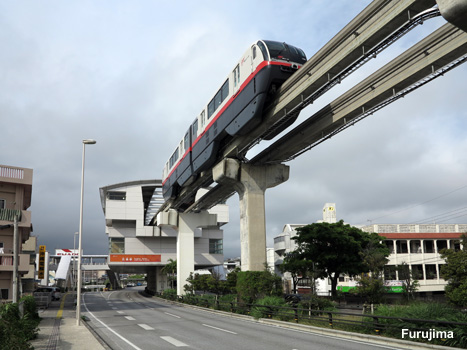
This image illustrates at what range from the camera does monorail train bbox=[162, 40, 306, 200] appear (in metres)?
23.0

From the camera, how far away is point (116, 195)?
75250 millimetres

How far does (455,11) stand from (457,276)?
92.9ft

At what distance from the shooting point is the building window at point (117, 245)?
7325cm

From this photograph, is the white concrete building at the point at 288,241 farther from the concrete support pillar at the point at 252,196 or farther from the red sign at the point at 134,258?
the concrete support pillar at the point at 252,196

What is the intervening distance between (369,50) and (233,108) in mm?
10580

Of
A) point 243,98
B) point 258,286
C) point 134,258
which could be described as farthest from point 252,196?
point 134,258

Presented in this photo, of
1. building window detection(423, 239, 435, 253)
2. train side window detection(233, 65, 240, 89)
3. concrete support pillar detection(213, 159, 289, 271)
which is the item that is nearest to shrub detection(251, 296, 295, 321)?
concrete support pillar detection(213, 159, 289, 271)

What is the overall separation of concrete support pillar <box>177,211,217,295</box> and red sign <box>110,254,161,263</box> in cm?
2509

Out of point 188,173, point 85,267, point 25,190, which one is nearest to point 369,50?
point 188,173

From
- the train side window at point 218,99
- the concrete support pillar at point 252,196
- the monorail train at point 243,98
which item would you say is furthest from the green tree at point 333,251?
the train side window at point 218,99

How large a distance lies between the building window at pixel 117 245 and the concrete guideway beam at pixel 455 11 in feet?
231

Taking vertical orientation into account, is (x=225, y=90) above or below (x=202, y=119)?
above

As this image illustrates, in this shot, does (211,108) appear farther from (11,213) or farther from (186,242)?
(186,242)

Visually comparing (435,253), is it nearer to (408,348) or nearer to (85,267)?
(408,348)
